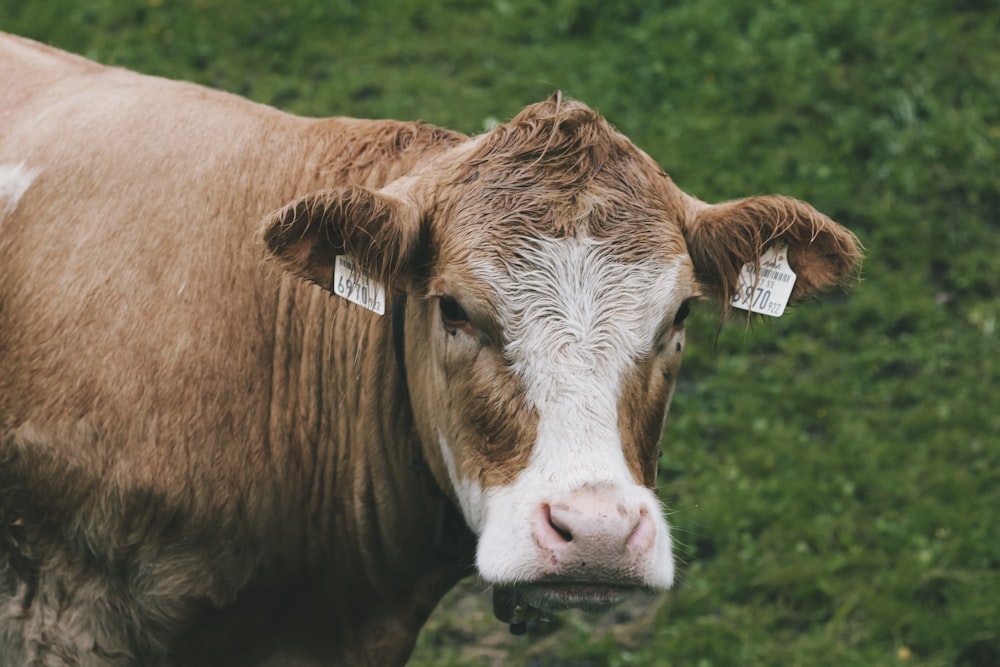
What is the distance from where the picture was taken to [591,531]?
11.3 feet

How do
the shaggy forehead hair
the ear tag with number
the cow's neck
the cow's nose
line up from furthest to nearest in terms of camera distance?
the cow's neck, the ear tag with number, the shaggy forehead hair, the cow's nose

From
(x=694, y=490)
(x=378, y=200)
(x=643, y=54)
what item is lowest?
(x=694, y=490)

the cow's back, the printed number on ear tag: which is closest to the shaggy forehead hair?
the printed number on ear tag

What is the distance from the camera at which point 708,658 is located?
6.64 meters

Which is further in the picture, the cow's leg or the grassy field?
the grassy field

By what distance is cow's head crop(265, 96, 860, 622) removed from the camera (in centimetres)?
361

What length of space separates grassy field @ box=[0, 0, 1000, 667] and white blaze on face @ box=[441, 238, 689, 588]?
7.48 feet

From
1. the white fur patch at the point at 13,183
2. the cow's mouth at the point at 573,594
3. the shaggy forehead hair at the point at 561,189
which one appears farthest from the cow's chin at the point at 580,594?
the white fur patch at the point at 13,183

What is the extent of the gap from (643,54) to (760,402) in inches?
132

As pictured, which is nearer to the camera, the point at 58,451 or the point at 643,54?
the point at 58,451

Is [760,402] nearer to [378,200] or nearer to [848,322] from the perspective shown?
[848,322]

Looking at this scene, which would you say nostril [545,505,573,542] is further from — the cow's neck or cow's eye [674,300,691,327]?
the cow's neck

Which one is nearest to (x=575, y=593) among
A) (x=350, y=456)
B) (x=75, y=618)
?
(x=350, y=456)

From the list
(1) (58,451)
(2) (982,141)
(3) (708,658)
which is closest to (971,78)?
(2) (982,141)
